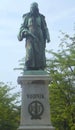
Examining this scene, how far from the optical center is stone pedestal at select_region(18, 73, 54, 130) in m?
18.8

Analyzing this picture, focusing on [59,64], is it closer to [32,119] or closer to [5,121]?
[5,121]

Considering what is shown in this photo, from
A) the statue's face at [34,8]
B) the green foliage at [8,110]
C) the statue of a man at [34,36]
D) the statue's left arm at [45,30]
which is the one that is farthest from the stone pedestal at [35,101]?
the green foliage at [8,110]

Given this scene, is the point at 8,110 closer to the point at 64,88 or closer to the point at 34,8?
the point at 64,88

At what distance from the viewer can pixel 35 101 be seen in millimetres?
18891

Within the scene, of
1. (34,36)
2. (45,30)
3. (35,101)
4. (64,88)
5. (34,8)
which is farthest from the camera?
(64,88)

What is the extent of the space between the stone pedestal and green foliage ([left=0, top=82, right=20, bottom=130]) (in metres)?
18.9

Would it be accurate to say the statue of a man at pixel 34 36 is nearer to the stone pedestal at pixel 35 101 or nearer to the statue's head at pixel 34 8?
the statue's head at pixel 34 8

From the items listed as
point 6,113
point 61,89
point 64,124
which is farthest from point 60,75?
point 6,113

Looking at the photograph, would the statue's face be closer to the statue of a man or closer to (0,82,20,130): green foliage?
the statue of a man

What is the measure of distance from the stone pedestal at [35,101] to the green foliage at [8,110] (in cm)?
1887

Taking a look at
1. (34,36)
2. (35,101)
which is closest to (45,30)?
(34,36)

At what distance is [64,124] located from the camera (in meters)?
32.7

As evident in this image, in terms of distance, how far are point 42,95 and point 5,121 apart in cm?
1990

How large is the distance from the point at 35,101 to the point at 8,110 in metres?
20.3
